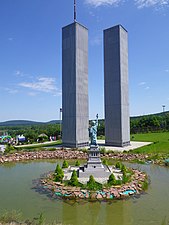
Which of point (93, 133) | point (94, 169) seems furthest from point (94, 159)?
point (93, 133)

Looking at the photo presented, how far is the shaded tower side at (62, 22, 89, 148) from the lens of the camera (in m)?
22.8

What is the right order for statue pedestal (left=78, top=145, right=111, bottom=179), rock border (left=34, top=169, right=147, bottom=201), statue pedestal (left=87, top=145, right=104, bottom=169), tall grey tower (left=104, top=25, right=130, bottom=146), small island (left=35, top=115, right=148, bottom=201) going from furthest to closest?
tall grey tower (left=104, top=25, right=130, bottom=146) < statue pedestal (left=87, top=145, right=104, bottom=169) < statue pedestal (left=78, top=145, right=111, bottom=179) < small island (left=35, top=115, right=148, bottom=201) < rock border (left=34, top=169, right=147, bottom=201)

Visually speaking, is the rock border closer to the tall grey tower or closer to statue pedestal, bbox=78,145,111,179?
statue pedestal, bbox=78,145,111,179

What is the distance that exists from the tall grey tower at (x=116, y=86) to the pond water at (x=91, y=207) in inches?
498

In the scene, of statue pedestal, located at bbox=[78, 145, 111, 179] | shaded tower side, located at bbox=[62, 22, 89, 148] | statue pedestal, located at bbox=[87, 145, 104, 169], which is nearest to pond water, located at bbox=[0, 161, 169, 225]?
statue pedestal, located at bbox=[78, 145, 111, 179]

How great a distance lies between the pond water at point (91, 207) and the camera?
264 inches

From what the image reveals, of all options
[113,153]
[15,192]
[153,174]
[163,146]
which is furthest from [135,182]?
[163,146]

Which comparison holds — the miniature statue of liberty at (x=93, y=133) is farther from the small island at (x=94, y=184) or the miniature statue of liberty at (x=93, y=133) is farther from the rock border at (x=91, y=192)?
the rock border at (x=91, y=192)

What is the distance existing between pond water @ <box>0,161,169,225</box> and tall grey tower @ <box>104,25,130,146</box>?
1266cm

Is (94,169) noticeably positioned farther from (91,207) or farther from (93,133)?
(91,207)

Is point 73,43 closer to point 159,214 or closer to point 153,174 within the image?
point 153,174

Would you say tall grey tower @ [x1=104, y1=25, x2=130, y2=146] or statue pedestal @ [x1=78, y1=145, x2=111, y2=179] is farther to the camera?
tall grey tower @ [x1=104, y1=25, x2=130, y2=146]

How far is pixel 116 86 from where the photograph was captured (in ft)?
75.3

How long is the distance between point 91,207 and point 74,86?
1636cm
